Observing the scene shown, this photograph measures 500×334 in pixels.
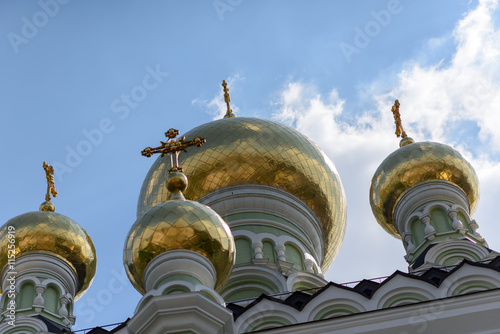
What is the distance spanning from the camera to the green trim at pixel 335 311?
950 centimetres

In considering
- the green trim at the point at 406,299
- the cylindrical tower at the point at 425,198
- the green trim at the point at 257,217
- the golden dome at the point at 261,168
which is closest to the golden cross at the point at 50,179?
the golden dome at the point at 261,168

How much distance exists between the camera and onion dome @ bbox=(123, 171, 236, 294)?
8523 mm

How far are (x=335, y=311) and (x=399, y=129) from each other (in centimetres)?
613

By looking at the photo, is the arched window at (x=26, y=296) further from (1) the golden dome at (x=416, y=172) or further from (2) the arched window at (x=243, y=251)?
(1) the golden dome at (x=416, y=172)

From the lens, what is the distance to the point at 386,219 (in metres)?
14.0

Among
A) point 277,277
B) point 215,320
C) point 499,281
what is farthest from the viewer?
point 277,277

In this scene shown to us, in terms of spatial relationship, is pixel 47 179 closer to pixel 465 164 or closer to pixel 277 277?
pixel 277 277

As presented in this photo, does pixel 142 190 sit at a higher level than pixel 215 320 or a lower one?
higher

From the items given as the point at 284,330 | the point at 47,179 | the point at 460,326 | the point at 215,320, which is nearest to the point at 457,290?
the point at 460,326

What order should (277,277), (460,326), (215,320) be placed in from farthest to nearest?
(277,277)
(460,326)
(215,320)

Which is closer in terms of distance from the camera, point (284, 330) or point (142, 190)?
point (284, 330)

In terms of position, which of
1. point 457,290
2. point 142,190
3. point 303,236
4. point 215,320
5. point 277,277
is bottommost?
point 215,320

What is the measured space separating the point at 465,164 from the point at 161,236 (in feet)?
21.2

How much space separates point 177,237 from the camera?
8.51m
